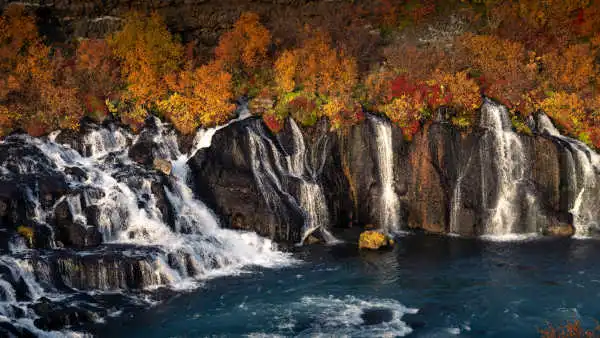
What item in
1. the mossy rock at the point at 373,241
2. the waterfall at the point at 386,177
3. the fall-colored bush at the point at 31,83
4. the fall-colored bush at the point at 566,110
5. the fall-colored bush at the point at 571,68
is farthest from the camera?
the fall-colored bush at the point at 571,68

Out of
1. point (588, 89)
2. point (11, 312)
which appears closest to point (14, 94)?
point (11, 312)

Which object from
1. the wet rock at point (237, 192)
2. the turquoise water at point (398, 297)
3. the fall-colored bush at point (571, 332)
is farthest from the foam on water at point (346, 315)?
the wet rock at point (237, 192)

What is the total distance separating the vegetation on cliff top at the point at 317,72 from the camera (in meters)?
39.5

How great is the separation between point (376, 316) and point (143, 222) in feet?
45.0

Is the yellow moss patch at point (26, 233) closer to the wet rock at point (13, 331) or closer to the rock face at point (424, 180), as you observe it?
the wet rock at point (13, 331)

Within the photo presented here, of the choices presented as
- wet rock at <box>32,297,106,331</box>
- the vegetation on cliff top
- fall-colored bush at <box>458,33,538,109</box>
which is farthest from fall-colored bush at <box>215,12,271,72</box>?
wet rock at <box>32,297,106,331</box>

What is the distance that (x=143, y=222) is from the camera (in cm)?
3234

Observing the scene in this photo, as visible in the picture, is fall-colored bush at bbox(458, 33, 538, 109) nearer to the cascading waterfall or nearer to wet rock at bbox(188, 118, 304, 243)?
wet rock at bbox(188, 118, 304, 243)

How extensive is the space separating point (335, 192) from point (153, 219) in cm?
1134

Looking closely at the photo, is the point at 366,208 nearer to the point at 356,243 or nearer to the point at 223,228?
the point at 356,243

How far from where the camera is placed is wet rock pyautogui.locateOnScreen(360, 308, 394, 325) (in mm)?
24344

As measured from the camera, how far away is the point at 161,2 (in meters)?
50.9

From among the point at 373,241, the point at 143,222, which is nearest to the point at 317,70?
the point at 373,241

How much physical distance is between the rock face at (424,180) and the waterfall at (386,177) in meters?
0.09
